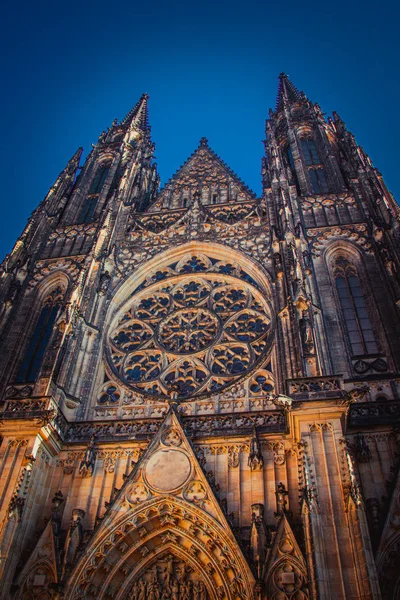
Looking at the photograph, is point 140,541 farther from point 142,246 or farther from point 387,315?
point 142,246

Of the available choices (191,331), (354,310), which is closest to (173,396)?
(191,331)

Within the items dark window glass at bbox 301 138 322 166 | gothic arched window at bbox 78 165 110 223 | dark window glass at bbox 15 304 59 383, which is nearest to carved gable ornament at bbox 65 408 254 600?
dark window glass at bbox 15 304 59 383

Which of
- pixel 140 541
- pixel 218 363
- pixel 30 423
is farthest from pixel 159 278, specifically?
pixel 140 541

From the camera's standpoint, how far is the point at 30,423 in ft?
Answer: 39.5

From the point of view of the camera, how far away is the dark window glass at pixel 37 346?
51.3ft

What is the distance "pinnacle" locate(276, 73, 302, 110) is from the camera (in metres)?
27.4

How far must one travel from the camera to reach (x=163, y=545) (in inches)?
A: 444

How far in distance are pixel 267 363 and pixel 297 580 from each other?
224 inches

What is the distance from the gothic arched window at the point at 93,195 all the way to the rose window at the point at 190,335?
6.06 meters

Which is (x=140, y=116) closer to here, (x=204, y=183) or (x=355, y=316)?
(x=204, y=183)

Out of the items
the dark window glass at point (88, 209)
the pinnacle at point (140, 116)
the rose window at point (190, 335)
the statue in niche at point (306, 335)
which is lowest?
the statue in niche at point (306, 335)

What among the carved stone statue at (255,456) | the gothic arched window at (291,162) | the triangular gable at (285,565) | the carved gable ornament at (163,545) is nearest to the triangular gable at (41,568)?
the carved gable ornament at (163,545)

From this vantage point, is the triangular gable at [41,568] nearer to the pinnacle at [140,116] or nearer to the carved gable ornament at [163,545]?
the carved gable ornament at [163,545]

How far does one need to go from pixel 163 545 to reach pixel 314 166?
15982 mm
